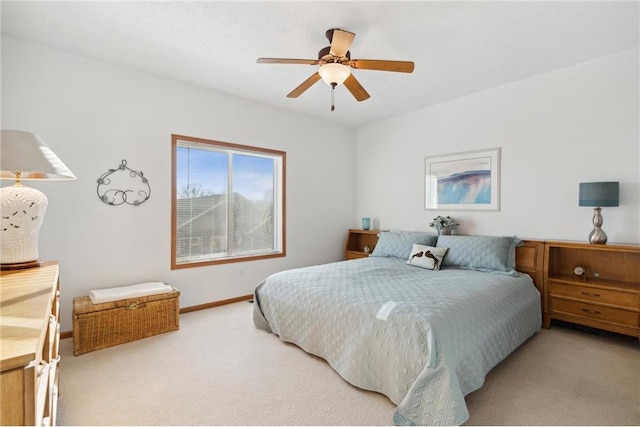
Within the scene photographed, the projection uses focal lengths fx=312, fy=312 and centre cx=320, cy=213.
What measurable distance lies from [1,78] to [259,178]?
2632 mm

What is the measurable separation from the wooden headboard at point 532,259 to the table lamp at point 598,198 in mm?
435

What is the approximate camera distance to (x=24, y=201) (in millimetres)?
1722

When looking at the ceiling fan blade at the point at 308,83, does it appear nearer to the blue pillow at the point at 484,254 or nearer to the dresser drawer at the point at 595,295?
the blue pillow at the point at 484,254

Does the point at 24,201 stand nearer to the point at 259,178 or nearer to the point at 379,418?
the point at 379,418

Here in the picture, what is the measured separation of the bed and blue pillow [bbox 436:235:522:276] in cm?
1

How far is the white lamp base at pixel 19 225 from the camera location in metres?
1.67

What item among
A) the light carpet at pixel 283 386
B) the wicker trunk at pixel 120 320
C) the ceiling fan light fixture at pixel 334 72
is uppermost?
the ceiling fan light fixture at pixel 334 72

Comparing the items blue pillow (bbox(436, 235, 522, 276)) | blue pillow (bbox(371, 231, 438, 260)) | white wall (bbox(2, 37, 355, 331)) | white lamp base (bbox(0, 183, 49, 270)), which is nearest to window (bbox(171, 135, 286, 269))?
white wall (bbox(2, 37, 355, 331))

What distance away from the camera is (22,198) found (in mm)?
1717

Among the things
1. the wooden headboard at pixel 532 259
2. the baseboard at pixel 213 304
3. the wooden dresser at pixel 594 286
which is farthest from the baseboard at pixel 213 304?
the wooden dresser at pixel 594 286

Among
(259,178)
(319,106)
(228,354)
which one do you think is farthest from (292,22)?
(228,354)

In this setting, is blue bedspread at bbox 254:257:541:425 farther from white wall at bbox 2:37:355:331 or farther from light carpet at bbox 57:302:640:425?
white wall at bbox 2:37:355:331

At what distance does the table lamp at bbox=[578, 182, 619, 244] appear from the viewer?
2.80m

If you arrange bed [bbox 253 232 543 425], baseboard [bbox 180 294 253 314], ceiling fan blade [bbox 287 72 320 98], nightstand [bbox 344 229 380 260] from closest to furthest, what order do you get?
bed [bbox 253 232 543 425], ceiling fan blade [bbox 287 72 320 98], baseboard [bbox 180 294 253 314], nightstand [bbox 344 229 380 260]
